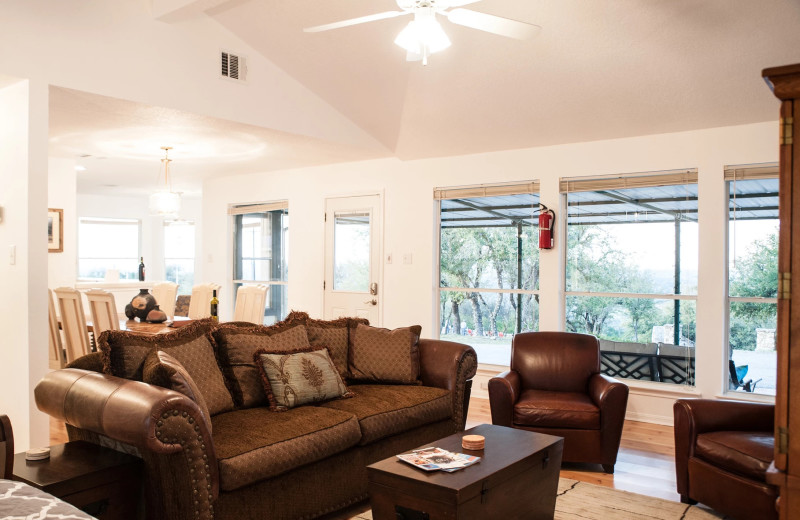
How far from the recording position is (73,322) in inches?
184

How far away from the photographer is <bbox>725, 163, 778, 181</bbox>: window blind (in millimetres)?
4750

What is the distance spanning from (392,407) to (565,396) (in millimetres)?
1270

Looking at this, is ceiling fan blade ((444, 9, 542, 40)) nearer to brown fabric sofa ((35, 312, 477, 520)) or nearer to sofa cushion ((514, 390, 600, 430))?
brown fabric sofa ((35, 312, 477, 520))

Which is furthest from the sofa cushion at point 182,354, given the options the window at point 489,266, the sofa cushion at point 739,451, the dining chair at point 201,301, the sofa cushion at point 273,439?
the window at point 489,266

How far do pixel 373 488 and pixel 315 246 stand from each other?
4778 mm

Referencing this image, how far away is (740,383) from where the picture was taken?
4.93 metres

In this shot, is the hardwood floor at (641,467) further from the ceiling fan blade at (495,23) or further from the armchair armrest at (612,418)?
the ceiling fan blade at (495,23)

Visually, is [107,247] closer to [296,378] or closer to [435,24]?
[296,378]

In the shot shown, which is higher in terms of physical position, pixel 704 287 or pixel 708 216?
pixel 708 216

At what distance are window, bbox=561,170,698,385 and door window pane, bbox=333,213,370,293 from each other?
2163 mm

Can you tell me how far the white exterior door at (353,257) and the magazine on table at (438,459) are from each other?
3.91 metres

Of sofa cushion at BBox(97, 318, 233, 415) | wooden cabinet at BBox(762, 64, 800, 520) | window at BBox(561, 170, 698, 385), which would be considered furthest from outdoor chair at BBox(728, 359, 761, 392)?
sofa cushion at BBox(97, 318, 233, 415)

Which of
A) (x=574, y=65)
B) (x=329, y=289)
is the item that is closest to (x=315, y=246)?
(x=329, y=289)

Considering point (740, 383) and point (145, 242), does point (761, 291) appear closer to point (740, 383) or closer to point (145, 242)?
point (740, 383)
